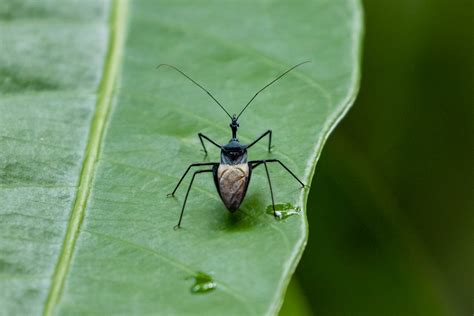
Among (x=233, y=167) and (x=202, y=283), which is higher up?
(x=233, y=167)

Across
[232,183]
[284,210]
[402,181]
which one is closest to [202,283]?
[284,210]

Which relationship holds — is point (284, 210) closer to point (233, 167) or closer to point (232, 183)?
point (232, 183)

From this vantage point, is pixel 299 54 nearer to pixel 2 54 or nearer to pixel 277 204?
pixel 277 204

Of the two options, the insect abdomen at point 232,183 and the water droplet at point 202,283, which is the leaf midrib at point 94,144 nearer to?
the water droplet at point 202,283

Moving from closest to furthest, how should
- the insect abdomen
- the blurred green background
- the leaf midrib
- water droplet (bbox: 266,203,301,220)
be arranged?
the leaf midrib, water droplet (bbox: 266,203,301,220), the insect abdomen, the blurred green background

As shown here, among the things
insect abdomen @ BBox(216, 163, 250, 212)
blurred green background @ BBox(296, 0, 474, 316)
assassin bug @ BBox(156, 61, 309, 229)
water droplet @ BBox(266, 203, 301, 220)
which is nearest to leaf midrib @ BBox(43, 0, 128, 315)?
assassin bug @ BBox(156, 61, 309, 229)

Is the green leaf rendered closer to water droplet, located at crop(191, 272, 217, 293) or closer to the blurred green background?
water droplet, located at crop(191, 272, 217, 293)

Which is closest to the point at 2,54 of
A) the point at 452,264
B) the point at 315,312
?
the point at 315,312
